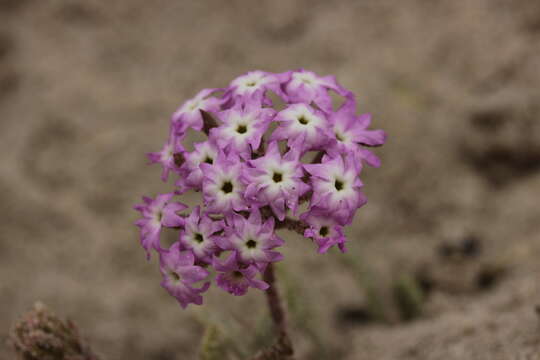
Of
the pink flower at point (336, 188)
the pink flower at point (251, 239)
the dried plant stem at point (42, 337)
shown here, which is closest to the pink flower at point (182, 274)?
the pink flower at point (251, 239)

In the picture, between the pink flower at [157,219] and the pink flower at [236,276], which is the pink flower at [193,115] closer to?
the pink flower at [157,219]

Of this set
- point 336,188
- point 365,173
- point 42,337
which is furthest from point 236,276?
point 365,173

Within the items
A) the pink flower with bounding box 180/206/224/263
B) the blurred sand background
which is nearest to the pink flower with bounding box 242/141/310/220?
the pink flower with bounding box 180/206/224/263

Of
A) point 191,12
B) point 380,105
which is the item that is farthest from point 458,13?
point 191,12

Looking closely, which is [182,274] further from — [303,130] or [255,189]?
[303,130]

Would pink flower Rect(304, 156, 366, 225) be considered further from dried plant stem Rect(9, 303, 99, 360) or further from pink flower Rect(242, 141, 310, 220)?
dried plant stem Rect(9, 303, 99, 360)

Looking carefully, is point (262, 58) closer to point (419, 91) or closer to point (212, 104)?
point (419, 91)
